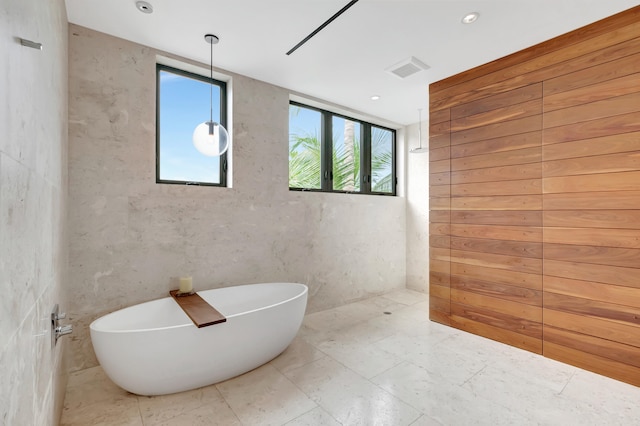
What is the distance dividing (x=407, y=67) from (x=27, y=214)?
10.0ft

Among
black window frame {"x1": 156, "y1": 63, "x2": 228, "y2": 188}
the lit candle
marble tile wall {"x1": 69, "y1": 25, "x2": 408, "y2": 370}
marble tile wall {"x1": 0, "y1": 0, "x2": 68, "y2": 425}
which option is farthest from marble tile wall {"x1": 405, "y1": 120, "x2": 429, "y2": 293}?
marble tile wall {"x1": 0, "y1": 0, "x2": 68, "y2": 425}

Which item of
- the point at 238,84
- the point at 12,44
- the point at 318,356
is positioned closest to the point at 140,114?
the point at 238,84

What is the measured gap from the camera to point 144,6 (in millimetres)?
2076

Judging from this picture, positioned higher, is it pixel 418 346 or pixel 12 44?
pixel 12 44

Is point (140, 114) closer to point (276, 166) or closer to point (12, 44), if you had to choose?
point (276, 166)

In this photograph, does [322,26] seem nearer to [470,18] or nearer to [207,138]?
[470,18]

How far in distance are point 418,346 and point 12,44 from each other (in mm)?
3156

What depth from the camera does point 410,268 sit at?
478cm

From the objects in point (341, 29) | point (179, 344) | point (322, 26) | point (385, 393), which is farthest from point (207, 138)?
point (385, 393)

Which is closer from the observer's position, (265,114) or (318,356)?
(318,356)

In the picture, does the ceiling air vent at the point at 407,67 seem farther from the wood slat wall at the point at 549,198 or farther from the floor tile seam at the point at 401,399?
the floor tile seam at the point at 401,399

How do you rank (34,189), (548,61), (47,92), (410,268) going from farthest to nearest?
1. (410,268)
2. (548,61)
3. (47,92)
4. (34,189)

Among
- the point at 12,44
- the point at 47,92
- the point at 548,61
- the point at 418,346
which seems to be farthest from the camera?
the point at 418,346

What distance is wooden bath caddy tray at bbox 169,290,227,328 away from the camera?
1.94m
